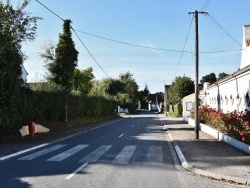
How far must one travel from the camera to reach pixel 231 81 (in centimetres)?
2408

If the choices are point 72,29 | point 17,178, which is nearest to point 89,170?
point 17,178

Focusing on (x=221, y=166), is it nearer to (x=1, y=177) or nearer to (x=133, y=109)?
(x=1, y=177)

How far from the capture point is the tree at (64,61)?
30375 mm

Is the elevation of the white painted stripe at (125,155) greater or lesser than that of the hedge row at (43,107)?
lesser

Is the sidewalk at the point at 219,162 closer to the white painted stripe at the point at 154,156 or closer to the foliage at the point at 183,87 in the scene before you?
the white painted stripe at the point at 154,156

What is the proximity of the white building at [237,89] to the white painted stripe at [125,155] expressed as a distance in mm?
7207

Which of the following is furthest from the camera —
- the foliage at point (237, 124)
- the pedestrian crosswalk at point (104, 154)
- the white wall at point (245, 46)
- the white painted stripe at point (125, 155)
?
the white wall at point (245, 46)

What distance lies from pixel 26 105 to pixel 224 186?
1608 cm

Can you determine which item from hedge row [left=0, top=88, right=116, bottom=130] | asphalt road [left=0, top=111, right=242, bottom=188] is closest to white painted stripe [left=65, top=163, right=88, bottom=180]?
asphalt road [left=0, top=111, right=242, bottom=188]

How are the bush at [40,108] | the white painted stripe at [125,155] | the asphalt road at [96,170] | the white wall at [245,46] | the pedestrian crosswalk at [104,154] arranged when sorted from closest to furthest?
the asphalt road at [96,170]
the white painted stripe at [125,155]
the pedestrian crosswalk at [104,154]
the bush at [40,108]
the white wall at [245,46]

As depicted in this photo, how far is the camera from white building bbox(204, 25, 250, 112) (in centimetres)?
2000

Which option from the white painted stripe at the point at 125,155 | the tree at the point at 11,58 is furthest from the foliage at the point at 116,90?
the white painted stripe at the point at 125,155

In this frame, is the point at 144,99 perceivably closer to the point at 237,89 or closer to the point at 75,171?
the point at 237,89

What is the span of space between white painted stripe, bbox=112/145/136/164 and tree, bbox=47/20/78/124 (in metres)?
15.1
